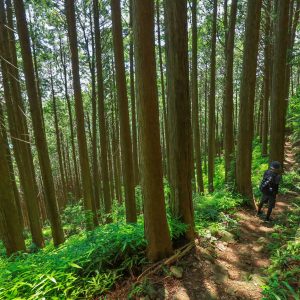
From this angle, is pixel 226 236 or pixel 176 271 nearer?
pixel 176 271

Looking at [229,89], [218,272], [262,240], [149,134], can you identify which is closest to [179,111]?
[149,134]

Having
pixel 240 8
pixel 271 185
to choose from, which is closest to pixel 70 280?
pixel 271 185

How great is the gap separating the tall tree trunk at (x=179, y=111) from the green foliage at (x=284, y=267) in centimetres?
141

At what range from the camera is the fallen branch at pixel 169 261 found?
4046mm

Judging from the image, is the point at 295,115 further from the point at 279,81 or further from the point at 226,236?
the point at 226,236

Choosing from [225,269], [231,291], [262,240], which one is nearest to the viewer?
[231,291]

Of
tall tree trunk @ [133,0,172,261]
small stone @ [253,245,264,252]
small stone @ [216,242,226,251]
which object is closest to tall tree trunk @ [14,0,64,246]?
tall tree trunk @ [133,0,172,261]

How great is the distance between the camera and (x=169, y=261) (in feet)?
13.9

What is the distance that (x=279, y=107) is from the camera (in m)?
9.39

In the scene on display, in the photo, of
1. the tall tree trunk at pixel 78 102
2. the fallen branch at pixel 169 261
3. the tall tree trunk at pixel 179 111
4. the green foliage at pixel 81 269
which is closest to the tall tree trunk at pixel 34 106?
the tall tree trunk at pixel 78 102

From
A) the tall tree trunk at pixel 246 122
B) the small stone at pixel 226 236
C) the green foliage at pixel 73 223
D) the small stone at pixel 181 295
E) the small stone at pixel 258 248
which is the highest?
the tall tree trunk at pixel 246 122

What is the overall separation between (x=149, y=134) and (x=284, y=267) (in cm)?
280

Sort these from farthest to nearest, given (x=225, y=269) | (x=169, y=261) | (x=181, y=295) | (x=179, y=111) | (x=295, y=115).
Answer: (x=295, y=115), (x=179, y=111), (x=225, y=269), (x=169, y=261), (x=181, y=295)

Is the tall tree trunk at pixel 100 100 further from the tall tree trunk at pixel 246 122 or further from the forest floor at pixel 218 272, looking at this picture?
the forest floor at pixel 218 272
